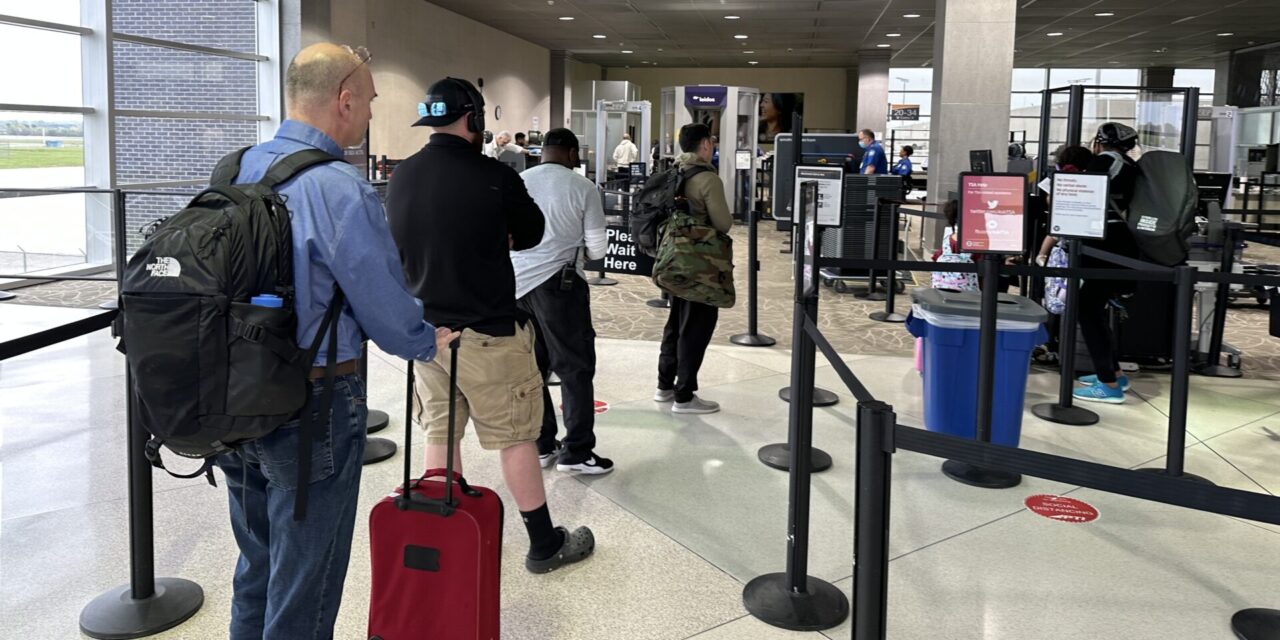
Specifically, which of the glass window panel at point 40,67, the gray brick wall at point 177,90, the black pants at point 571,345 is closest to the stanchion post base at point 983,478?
the black pants at point 571,345

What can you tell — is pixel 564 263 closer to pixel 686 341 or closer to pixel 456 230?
pixel 456 230

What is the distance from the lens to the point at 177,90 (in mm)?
11945

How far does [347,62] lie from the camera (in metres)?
2.04

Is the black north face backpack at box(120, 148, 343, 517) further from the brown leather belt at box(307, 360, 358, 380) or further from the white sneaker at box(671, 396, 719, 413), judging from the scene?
the white sneaker at box(671, 396, 719, 413)

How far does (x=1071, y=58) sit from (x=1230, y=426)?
2425 cm

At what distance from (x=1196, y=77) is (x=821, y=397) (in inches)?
1187

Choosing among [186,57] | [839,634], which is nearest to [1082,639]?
[839,634]

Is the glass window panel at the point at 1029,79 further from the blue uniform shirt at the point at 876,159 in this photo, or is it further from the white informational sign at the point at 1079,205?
the white informational sign at the point at 1079,205

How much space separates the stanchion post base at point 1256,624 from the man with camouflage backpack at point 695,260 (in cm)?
263

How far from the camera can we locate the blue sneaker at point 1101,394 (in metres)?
5.58

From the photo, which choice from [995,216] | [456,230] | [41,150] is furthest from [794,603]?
[41,150]

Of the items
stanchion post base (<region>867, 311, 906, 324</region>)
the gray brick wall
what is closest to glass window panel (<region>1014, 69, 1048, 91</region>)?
the gray brick wall

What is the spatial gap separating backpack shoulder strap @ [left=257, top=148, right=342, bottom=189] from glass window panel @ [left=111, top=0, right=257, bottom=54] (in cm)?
1061

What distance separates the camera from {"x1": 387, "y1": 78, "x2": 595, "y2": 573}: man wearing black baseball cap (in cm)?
286
